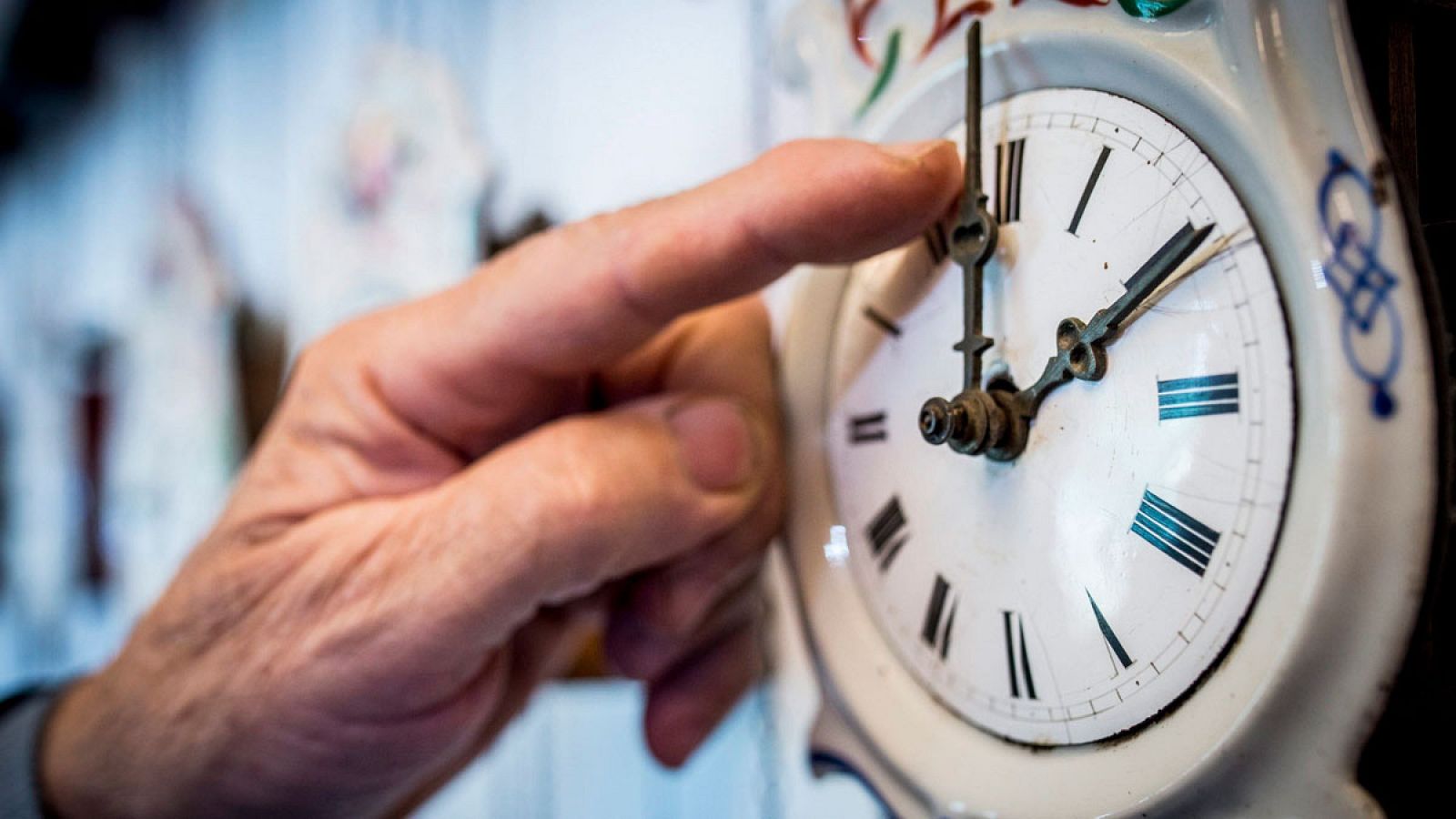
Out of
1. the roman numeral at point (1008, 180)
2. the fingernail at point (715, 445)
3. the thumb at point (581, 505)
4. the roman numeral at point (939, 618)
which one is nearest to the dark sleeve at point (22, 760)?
the thumb at point (581, 505)

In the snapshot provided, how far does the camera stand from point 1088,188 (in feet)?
1.34

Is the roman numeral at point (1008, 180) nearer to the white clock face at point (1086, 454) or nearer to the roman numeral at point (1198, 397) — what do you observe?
the white clock face at point (1086, 454)

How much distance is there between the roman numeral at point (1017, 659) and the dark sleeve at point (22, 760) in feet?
2.39

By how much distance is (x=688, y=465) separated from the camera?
1.94 ft

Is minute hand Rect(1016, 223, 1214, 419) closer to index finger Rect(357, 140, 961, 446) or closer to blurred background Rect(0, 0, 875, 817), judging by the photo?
index finger Rect(357, 140, 961, 446)

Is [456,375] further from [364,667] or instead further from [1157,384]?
[1157,384]

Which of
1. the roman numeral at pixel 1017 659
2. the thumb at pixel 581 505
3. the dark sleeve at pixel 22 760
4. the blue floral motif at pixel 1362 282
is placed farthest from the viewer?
the dark sleeve at pixel 22 760

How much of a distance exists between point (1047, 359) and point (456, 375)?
347 mm

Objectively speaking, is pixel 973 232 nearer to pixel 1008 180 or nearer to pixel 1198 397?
pixel 1008 180

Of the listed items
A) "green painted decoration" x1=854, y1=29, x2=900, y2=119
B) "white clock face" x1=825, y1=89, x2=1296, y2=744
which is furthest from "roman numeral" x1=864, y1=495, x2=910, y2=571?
"green painted decoration" x1=854, y1=29, x2=900, y2=119

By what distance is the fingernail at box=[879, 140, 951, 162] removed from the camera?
1.53 feet

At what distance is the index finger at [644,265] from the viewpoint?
18.6 inches

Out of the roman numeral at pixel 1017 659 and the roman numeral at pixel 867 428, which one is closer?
the roman numeral at pixel 1017 659

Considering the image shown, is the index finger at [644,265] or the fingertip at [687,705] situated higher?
the index finger at [644,265]
